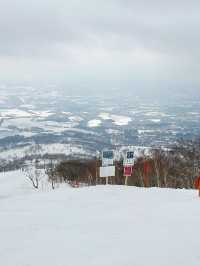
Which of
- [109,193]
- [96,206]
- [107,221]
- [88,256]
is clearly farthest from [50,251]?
[109,193]

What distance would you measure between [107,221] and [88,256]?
274cm

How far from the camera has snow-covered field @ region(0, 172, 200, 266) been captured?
262 inches

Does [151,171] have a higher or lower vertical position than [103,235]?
higher

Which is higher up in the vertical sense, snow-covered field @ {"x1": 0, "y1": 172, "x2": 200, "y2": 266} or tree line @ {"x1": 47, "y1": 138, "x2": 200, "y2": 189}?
tree line @ {"x1": 47, "y1": 138, "x2": 200, "y2": 189}

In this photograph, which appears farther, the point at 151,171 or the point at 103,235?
the point at 151,171

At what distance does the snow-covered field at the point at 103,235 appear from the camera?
6.65m

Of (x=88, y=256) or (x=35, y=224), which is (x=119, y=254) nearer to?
(x=88, y=256)

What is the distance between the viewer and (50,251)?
7180mm

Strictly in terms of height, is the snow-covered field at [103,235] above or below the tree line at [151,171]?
below

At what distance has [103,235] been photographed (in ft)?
26.6

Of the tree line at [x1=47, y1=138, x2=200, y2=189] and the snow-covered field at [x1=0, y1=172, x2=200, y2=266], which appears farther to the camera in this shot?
the tree line at [x1=47, y1=138, x2=200, y2=189]

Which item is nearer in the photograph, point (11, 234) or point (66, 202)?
point (11, 234)

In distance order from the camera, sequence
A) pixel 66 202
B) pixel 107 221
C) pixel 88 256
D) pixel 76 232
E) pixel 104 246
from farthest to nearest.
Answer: pixel 66 202
pixel 107 221
pixel 76 232
pixel 104 246
pixel 88 256

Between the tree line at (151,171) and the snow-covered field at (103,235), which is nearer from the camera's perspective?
the snow-covered field at (103,235)
